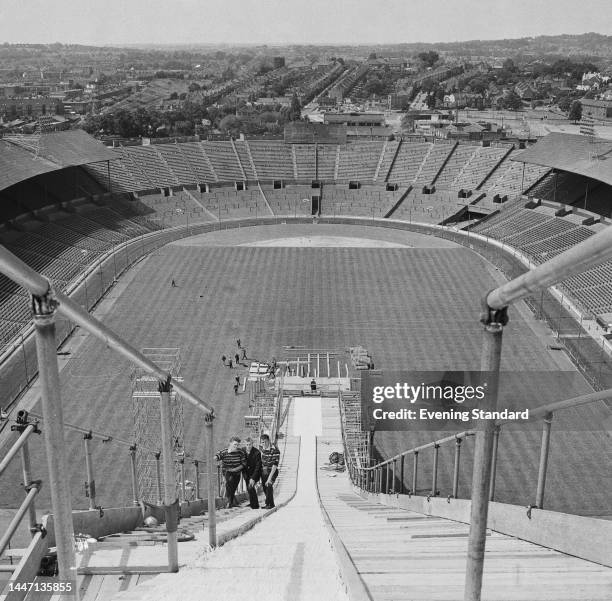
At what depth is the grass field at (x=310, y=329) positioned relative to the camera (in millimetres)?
23672

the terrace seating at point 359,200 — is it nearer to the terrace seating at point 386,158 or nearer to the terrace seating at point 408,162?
the terrace seating at point 386,158

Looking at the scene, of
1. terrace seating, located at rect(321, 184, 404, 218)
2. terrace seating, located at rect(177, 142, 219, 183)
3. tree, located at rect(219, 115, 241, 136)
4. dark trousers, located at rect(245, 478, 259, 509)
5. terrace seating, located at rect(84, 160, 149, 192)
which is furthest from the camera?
tree, located at rect(219, 115, 241, 136)

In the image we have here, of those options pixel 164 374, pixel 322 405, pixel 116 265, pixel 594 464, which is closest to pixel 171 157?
pixel 116 265

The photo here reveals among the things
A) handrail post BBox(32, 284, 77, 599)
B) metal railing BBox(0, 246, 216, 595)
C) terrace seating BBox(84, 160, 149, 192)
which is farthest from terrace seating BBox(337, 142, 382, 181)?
handrail post BBox(32, 284, 77, 599)

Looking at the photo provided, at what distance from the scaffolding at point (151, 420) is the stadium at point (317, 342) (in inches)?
5.2

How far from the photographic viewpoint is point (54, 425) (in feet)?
14.8

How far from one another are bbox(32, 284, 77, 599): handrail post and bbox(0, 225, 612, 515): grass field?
16.3 meters

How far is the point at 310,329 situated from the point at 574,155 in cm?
3263

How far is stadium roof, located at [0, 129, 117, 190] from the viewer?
1977 inches

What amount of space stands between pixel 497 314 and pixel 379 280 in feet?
138

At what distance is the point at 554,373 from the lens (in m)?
31.2

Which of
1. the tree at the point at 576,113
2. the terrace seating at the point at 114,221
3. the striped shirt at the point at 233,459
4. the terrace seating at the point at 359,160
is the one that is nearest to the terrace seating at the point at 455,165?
the terrace seating at the point at 359,160

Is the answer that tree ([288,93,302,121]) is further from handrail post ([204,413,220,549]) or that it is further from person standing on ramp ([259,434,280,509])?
handrail post ([204,413,220,549])

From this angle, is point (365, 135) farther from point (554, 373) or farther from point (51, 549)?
point (51, 549)
